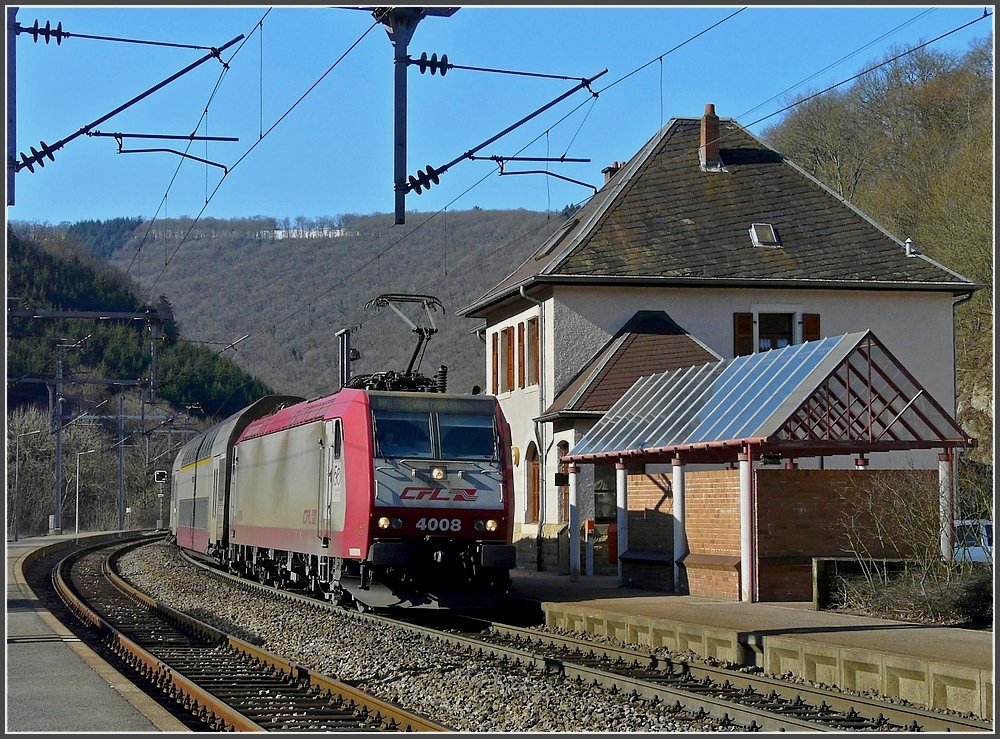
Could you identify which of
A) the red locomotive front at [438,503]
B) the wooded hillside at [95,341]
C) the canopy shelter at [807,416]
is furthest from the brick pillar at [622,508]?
the wooded hillside at [95,341]

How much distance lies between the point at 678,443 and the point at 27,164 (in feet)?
33.8

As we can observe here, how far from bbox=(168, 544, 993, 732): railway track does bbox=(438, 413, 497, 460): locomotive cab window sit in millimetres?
3400

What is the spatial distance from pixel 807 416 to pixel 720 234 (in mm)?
15570

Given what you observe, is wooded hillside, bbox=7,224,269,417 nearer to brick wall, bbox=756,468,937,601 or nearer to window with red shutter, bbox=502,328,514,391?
window with red shutter, bbox=502,328,514,391

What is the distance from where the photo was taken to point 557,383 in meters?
32.3

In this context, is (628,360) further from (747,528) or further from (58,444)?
(58,444)

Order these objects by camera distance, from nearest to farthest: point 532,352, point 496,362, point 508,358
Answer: point 532,352 < point 508,358 < point 496,362

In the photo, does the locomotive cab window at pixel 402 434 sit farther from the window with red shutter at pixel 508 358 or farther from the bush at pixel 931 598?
the window with red shutter at pixel 508 358

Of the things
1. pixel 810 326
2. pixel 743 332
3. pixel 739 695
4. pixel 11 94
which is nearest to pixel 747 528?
pixel 739 695

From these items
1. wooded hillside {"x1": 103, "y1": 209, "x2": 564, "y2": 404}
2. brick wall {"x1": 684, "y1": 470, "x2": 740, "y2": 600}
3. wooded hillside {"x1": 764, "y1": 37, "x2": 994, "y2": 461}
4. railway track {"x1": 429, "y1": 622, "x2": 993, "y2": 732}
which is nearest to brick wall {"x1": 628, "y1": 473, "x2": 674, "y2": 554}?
brick wall {"x1": 684, "y1": 470, "x2": 740, "y2": 600}

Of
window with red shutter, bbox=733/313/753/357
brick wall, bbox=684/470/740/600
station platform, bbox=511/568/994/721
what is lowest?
station platform, bbox=511/568/994/721

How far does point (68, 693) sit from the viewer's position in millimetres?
12016

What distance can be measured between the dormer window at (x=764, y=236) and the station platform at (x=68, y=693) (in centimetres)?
2156

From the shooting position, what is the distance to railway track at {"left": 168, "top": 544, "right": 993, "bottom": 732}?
10.3 metres
